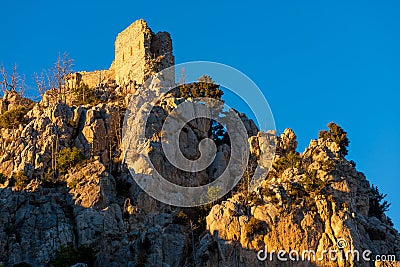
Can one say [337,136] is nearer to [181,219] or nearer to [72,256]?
[181,219]

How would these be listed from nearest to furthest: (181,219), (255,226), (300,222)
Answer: (255,226)
(300,222)
(181,219)

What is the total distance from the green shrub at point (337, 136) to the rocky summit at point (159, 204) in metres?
0.13

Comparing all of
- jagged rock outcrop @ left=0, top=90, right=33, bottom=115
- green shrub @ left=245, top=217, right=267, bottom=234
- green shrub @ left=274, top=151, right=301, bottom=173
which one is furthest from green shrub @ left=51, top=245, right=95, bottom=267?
jagged rock outcrop @ left=0, top=90, right=33, bottom=115

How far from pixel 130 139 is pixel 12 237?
19.7 metres

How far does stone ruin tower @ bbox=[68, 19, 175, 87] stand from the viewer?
4190 inches

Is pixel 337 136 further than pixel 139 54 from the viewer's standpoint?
No

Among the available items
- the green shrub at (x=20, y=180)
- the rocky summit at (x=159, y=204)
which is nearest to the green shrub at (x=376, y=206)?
the rocky summit at (x=159, y=204)

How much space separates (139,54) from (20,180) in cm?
3030

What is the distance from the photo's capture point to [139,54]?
10756cm

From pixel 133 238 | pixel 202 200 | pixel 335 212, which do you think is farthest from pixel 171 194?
pixel 335 212

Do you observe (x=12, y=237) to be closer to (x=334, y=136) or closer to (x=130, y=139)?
(x=130, y=139)

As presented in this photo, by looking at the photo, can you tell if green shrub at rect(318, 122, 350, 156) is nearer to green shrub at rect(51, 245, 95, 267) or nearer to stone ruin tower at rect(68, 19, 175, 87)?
stone ruin tower at rect(68, 19, 175, 87)

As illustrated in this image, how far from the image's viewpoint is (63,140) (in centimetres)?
9119
